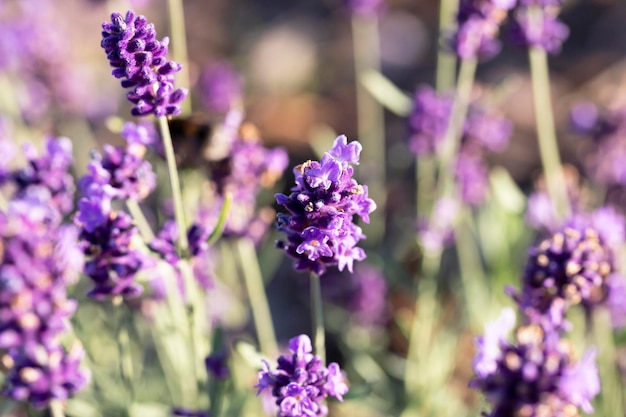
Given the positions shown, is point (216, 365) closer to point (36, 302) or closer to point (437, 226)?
point (36, 302)

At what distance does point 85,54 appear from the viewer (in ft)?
18.7

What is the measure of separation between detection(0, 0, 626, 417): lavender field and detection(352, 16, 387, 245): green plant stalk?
0.02 meters

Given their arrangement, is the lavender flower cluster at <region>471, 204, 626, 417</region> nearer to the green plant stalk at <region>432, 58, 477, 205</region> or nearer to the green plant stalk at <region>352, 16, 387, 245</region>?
the green plant stalk at <region>432, 58, 477, 205</region>

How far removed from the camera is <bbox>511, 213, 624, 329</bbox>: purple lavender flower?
1.84 m

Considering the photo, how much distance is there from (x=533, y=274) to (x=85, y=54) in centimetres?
476

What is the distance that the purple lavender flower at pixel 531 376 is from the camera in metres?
1.62

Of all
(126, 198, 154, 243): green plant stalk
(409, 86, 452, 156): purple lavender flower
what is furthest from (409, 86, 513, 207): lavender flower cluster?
(126, 198, 154, 243): green plant stalk

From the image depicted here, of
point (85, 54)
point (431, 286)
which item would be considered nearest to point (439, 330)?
point (431, 286)

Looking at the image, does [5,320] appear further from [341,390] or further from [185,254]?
[341,390]

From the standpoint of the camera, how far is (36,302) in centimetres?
150

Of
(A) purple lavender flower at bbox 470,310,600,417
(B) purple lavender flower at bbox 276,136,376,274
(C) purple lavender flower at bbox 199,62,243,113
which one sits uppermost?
(C) purple lavender flower at bbox 199,62,243,113

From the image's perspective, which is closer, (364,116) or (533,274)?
(533,274)

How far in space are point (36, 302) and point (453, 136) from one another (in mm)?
1681

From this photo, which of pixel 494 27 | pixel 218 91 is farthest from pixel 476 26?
pixel 218 91
